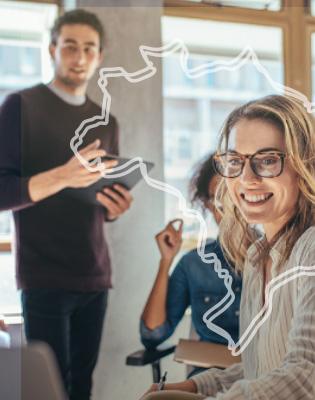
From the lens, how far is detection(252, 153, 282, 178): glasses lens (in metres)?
0.99

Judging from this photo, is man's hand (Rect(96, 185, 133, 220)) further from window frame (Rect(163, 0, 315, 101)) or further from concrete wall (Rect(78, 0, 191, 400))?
window frame (Rect(163, 0, 315, 101))

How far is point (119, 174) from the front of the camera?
179cm

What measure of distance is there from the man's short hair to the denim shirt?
0.92 meters

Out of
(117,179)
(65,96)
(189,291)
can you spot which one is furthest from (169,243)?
(65,96)

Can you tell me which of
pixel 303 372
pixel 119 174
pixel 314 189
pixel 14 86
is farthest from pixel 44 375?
pixel 14 86

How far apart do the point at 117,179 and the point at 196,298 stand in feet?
1.70

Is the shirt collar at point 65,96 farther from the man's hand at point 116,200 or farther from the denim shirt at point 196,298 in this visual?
the denim shirt at point 196,298

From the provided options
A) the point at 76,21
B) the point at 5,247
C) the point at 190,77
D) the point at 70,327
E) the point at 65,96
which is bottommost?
the point at 70,327

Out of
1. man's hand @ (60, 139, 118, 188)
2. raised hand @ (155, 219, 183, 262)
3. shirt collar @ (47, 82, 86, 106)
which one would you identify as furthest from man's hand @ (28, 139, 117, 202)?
raised hand @ (155, 219, 183, 262)

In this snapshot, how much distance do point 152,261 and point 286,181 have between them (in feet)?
3.92

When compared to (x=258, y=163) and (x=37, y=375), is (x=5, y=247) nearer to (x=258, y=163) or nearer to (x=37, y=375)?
(x=258, y=163)

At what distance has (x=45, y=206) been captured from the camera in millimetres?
1880

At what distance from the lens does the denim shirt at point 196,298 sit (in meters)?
1.54

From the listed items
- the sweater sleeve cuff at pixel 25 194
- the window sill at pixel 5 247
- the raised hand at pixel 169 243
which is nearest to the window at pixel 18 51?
the window sill at pixel 5 247
